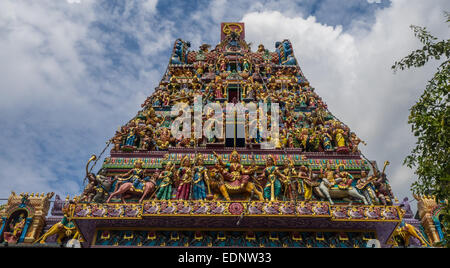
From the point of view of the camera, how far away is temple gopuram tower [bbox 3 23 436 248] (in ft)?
31.1

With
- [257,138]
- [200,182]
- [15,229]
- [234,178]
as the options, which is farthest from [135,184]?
[257,138]

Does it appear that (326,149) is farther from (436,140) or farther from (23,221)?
(23,221)

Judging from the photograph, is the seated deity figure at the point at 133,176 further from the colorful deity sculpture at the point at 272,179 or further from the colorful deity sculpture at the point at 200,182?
the colorful deity sculpture at the point at 272,179

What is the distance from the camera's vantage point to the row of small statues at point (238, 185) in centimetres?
1045

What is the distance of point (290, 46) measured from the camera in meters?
20.1

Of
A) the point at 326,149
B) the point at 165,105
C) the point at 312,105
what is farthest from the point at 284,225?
the point at 165,105

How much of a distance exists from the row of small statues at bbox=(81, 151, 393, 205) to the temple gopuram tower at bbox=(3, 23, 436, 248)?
0.04 metres

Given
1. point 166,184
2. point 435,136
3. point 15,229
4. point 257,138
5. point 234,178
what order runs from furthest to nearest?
point 257,138
point 15,229
point 234,178
point 166,184
point 435,136

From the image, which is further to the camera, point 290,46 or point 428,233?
point 290,46

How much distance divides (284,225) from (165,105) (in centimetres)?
834

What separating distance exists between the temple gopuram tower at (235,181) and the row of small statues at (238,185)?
36 mm

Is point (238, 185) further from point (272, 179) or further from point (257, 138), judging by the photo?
point (257, 138)

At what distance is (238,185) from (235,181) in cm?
22

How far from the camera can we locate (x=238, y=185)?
1061 cm
